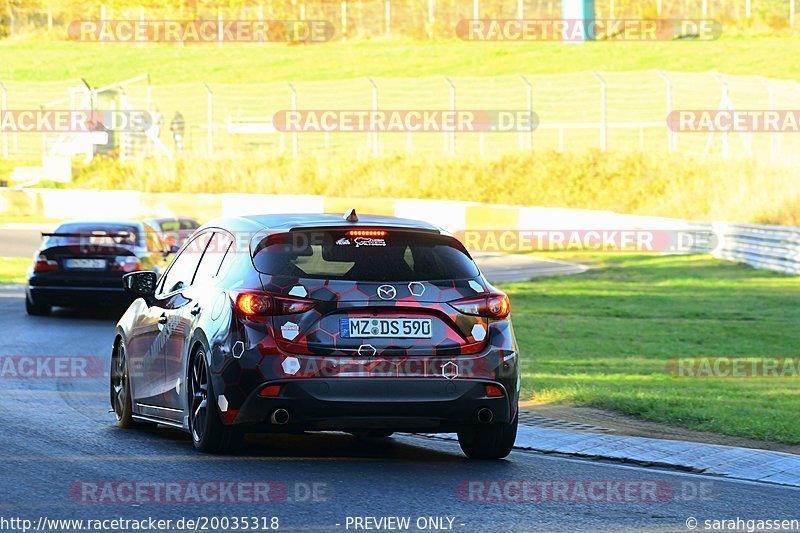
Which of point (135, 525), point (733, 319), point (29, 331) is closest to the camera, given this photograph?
point (135, 525)

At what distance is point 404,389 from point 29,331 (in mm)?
11008

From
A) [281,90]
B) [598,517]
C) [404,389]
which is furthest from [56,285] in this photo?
[281,90]

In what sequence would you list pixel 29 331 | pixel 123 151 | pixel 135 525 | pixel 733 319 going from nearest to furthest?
pixel 135 525
pixel 29 331
pixel 733 319
pixel 123 151

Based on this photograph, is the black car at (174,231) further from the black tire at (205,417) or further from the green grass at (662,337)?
the black tire at (205,417)

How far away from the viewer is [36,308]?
827 inches

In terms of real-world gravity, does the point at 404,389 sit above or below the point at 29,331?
above

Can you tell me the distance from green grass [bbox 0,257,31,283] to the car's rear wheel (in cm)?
1698

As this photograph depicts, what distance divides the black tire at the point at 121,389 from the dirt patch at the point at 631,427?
125 inches

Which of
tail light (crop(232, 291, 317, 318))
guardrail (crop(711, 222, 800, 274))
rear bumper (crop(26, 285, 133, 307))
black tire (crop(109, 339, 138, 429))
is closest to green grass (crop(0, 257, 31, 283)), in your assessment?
rear bumper (crop(26, 285, 133, 307))

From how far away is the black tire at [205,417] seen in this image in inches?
354

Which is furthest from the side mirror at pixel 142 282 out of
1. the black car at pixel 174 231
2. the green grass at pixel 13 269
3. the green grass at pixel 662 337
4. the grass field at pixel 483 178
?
the grass field at pixel 483 178

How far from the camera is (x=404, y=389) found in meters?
8.69

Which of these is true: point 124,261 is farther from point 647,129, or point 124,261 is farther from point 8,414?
point 647,129

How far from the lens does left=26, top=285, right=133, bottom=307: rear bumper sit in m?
20.8
